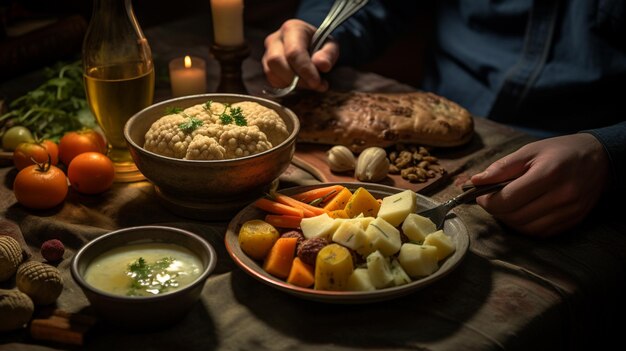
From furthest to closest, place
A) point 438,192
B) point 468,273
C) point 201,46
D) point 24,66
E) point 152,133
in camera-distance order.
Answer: point 201,46 → point 24,66 → point 438,192 → point 152,133 → point 468,273

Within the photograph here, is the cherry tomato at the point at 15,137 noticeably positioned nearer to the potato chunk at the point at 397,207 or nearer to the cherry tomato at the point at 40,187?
the cherry tomato at the point at 40,187

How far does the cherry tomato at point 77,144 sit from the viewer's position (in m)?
1.76

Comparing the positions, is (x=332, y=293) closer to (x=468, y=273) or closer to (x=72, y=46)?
(x=468, y=273)

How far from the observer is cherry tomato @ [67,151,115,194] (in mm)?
A: 1628

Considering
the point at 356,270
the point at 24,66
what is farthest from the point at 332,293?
the point at 24,66

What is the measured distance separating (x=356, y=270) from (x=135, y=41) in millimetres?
906

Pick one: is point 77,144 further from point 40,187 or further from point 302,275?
point 302,275

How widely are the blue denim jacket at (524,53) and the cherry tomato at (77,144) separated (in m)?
0.83

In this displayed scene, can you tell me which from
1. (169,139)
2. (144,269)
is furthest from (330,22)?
(144,269)

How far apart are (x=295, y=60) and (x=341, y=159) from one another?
0.37 metres

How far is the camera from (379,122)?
189 cm

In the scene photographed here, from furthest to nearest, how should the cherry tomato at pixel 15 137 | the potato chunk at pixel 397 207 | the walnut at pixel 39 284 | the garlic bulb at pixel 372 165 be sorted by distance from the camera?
the cherry tomato at pixel 15 137, the garlic bulb at pixel 372 165, the potato chunk at pixel 397 207, the walnut at pixel 39 284

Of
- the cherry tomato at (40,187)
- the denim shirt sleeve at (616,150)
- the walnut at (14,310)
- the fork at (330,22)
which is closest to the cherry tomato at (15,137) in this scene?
the cherry tomato at (40,187)

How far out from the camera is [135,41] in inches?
69.9
